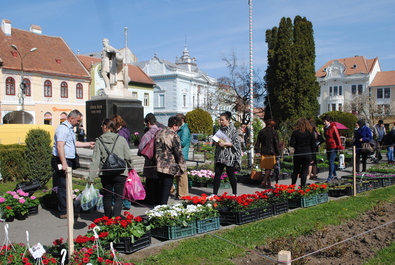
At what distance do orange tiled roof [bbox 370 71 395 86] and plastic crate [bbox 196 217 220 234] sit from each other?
63581 millimetres

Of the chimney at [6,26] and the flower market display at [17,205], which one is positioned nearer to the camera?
the flower market display at [17,205]

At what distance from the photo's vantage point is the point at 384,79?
63375mm

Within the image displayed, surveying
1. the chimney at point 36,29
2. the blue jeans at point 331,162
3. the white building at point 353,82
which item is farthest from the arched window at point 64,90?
the white building at point 353,82

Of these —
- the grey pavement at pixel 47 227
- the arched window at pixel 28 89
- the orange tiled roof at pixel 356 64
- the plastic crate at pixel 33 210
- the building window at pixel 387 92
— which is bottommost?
the grey pavement at pixel 47 227

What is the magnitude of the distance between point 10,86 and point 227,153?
35.5 m

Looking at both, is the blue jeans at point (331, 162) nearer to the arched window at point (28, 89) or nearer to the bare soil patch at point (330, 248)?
the bare soil patch at point (330, 248)

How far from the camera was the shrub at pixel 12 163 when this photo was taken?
11344mm

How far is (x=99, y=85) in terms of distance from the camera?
47094 mm

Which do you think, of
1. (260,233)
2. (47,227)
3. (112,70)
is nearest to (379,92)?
(112,70)

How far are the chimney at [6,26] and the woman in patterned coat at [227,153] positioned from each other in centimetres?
3860

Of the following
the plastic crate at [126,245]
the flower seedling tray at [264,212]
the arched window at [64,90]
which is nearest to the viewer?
the plastic crate at [126,245]

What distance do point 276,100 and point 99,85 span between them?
21983 mm

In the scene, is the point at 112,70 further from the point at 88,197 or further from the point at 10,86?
→ the point at 10,86

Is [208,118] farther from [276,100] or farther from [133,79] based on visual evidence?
[133,79]
